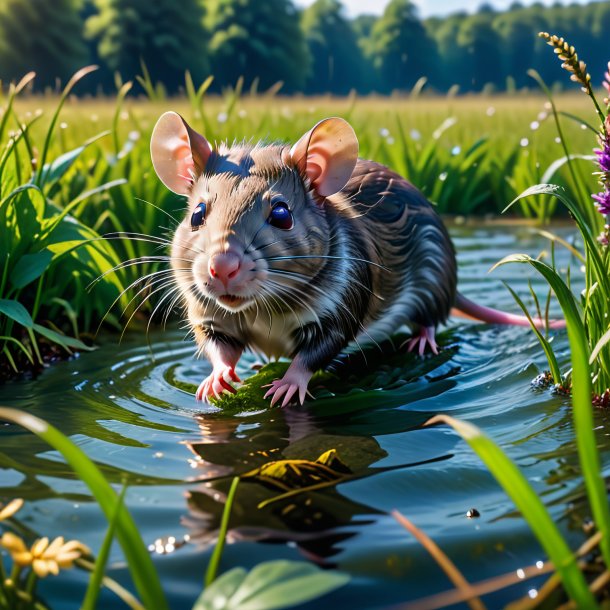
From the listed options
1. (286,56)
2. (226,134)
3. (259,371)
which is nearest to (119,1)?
(286,56)

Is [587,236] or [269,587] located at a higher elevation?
[587,236]

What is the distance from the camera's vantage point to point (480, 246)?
6543 millimetres

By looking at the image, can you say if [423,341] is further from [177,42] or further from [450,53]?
[450,53]

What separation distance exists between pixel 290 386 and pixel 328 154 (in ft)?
2.89

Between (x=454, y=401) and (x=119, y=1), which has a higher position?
(x=119, y=1)

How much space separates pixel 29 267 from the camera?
3.56m

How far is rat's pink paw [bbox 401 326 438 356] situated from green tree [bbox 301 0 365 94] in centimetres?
7283

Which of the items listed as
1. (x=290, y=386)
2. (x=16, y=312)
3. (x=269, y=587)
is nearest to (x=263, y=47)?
(x=16, y=312)

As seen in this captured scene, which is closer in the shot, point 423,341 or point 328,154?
point 328,154

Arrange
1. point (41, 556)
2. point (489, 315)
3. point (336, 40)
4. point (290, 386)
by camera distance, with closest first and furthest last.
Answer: point (41, 556), point (290, 386), point (489, 315), point (336, 40)

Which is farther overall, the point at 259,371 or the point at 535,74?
the point at 259,371

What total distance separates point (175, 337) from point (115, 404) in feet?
3.90

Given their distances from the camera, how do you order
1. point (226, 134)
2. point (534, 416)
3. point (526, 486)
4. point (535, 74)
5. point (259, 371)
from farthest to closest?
point (226, 134), point (259, 371), point (535, 74), point (534, 416), point (526, 486)

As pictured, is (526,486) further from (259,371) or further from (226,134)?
(226,134)
